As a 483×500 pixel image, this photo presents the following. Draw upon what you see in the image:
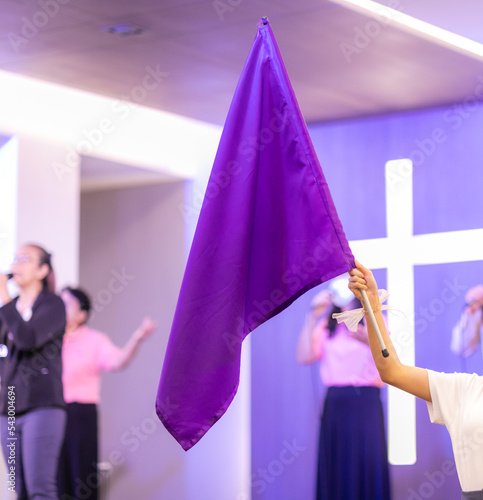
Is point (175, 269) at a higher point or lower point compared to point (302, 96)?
lower

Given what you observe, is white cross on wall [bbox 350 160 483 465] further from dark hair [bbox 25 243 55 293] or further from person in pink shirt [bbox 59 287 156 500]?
dark hair [bbox 25 243 55 293]

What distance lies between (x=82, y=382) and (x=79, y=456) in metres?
0.44

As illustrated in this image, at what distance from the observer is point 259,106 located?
2295 millimetres

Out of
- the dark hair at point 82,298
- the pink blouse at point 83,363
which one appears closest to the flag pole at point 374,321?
the pink blouse at point 83,363

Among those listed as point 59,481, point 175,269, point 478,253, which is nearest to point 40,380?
point 59,481

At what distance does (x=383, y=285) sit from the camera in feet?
18.4

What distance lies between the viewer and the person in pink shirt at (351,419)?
4.98m

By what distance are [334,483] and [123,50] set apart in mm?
2640

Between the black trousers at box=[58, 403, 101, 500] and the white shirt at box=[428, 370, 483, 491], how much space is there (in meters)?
3.05

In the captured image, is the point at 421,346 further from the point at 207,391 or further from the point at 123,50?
the point at 207,391

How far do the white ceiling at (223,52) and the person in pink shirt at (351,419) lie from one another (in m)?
1.21

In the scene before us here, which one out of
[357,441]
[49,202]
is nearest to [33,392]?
[49,202]

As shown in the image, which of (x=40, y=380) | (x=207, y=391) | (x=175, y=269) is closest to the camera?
(x=207, y=391)

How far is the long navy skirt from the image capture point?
5.01 metres
